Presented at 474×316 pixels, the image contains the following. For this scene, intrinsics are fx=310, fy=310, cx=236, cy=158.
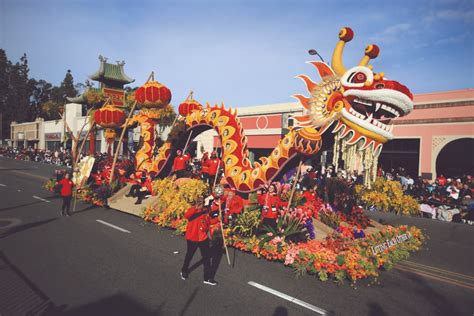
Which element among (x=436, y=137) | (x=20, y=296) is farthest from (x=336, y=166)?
(x=436, y=137)

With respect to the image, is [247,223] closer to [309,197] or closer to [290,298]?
[290,298]

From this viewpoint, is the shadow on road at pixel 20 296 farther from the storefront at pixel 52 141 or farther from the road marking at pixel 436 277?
the storefront at pixel 52 141

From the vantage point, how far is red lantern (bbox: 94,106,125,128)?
48.7 feet

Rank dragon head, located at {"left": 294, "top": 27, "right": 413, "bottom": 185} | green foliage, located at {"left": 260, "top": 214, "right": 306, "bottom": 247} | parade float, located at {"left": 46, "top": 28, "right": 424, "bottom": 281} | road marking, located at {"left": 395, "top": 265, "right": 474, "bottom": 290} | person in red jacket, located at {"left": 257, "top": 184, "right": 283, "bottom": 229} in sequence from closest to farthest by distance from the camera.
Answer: road marking, located at {"left": 395, "top": 265, "right": 474, "bottom": 290}, parade float, located at {"left": 46, "top": 28, "right": 424, "bottom": 281}, dragon head, located at {"left": 294, "top": 27, "right": 413, "bottom": 185}, green foliage, located at {"left": 260, "top": 214, "right": 306, "bottom": 247}, person in red jacket, located at {"left": 257, "top": 184, "right": 283, "bottom": 229}

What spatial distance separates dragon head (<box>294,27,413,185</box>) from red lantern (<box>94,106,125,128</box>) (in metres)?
9.74

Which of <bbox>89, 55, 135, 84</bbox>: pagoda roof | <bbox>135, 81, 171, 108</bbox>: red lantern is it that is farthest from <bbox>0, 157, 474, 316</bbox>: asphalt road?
<bbox>89, 55, 135, 84</bbox>: pagoda roof

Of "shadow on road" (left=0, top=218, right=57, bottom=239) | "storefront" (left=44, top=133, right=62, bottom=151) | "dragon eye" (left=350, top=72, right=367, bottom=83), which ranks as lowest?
"shadow on road" (left=0, top=218, right=57, bottom=239)

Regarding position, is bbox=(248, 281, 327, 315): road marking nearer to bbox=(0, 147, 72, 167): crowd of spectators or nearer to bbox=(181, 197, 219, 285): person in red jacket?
bbox=(181, 197, 219, 285): person in red jacket

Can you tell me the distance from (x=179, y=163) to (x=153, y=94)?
3.26 m

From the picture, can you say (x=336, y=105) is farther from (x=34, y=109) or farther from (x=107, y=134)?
(x=34, y=109)

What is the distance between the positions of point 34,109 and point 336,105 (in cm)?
7746

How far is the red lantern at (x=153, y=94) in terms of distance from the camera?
45.0ft

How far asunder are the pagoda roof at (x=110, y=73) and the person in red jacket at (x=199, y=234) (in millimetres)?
39481

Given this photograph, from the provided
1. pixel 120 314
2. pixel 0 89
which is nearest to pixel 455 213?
pixel 120 314
